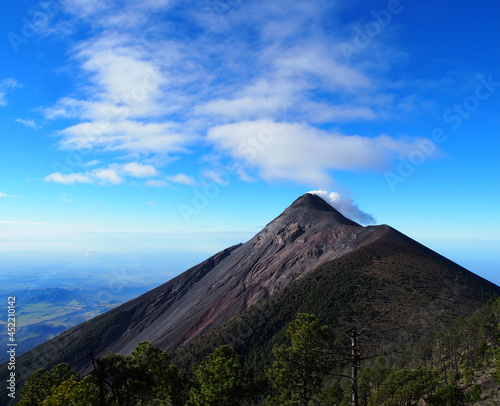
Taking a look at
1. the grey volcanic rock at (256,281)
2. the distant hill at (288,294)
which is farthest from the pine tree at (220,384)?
the grey volcanic rock at (256,281)

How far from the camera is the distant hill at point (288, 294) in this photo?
6769cm

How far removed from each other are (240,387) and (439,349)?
4082 cm

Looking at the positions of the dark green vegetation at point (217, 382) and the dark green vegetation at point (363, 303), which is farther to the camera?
the dark green vegetation at point (363, 303)

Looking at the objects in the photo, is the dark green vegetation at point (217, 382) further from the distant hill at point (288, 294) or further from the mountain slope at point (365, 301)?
the mountain slope at point (365, 301)

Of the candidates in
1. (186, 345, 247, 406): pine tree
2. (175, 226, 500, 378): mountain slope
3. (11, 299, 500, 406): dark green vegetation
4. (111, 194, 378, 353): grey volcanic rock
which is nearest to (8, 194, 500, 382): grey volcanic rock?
(111, 194, 378, 353): grey volcanic rock

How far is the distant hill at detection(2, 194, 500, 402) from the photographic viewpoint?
6769 cm

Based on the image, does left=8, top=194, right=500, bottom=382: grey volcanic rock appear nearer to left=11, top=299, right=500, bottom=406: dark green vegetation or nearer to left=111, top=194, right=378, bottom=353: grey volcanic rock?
left=111, top=194, right=378, bottom=353: grey volcanic rock

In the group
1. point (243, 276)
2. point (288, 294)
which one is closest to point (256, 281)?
point (243, 276)

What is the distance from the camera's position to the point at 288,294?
84.8 meters

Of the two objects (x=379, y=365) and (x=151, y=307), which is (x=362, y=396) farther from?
(x=151, y=307)

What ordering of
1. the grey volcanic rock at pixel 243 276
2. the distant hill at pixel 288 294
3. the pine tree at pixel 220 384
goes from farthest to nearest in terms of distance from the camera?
the grey volcanic rock at pixel 243 276, the distant hill at pixel 288 294, the pine tree at pixel 220 384

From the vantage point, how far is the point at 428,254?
9112 centimetres

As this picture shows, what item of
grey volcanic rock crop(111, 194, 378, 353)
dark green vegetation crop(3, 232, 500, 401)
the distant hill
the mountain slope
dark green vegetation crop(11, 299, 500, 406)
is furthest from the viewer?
grey volcanic rock crop(111, 194, 378, 353)

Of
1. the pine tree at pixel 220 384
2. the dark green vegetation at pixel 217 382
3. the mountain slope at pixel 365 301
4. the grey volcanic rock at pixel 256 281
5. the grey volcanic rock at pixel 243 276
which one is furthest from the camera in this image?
the grey volcanic rock at pixel 243 276
